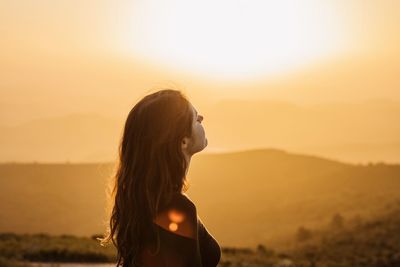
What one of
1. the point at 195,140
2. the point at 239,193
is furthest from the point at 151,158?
the point at 239,193

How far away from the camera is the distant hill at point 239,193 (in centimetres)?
5300

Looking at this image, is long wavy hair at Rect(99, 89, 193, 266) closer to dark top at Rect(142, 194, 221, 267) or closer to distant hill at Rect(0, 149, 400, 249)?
dark top at Rect(142, 194, 221, 267)

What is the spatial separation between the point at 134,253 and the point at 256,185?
240 feet

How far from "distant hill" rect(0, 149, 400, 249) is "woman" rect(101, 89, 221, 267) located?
37244 mm

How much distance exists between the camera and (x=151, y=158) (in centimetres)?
276

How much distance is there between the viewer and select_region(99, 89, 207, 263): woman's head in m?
2.74

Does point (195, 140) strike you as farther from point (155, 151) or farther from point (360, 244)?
point (360, 244)

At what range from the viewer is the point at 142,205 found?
110 inches

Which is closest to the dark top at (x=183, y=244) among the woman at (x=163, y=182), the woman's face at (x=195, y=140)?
the woman at (x=163, y=182)

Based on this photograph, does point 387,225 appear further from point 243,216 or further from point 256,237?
point 243,216

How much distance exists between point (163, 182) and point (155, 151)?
0.13m

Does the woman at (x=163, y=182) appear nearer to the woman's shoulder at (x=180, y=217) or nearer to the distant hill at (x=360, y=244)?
the woman's shoulder at (x=180, y=217)

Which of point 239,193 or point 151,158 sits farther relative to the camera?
point 239,193

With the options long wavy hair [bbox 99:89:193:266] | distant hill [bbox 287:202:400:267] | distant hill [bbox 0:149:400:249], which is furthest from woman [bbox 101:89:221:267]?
distant hill [bbox 0:149:400:249]
